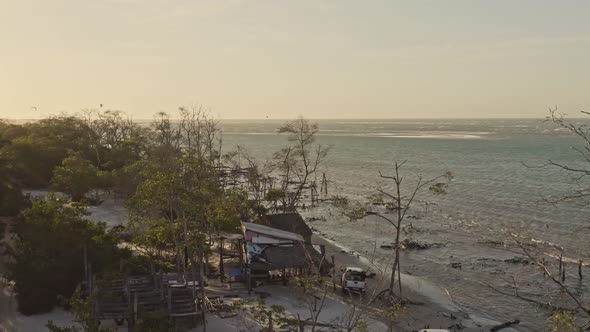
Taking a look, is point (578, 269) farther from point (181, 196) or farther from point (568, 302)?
point (181, 196)

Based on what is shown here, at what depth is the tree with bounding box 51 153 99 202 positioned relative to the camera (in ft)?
133

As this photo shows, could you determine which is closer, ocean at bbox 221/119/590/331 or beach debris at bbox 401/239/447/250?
ocean at bbox 221/119/590/331

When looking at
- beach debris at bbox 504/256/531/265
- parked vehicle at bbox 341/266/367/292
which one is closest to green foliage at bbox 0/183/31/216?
parked vehicle at bbox 341/266/367/292

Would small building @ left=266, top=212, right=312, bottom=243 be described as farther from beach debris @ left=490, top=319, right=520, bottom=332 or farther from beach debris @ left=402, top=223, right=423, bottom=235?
beach debris @ left=490, top=319, right=520, bottom=332

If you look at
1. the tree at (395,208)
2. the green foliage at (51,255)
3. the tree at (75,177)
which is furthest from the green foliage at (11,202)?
the tree at (395,208)

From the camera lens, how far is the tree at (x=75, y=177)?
4062cm

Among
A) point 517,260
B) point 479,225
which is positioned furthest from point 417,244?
point 479,225

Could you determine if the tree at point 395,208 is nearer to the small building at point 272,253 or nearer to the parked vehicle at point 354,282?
the parked vehicle at point 354,282

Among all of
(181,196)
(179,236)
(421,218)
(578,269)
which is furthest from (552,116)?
(421,218)

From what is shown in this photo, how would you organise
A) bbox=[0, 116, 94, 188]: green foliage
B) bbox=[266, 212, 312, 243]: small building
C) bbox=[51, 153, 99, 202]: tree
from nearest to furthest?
bbox=[266, 212, 312, 243]: small building → bbox=[51, 153, 99, 202]: tree → bbox=[0, 116, 94, 188]: green foliage

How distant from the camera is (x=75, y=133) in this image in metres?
64.5

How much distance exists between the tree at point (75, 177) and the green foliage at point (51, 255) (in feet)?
56.4

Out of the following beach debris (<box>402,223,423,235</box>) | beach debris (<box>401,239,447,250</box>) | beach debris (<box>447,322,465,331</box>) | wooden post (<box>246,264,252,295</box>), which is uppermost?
wooden post (<box>246,264,252,295</box>)

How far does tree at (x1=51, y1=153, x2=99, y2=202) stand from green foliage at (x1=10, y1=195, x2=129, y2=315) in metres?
17.2
